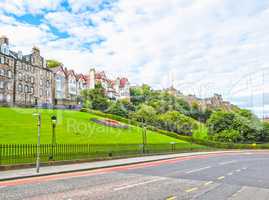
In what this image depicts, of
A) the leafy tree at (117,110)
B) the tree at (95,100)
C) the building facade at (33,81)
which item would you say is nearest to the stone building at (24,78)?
the building facade at (33,81)

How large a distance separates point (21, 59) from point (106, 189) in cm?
6503

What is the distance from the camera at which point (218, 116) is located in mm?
74562

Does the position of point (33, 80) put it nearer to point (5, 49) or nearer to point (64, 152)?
point (5, 49)

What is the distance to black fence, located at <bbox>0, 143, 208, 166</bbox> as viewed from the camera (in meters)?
15.8

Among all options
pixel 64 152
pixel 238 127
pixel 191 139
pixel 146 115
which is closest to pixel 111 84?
pixel 146 115

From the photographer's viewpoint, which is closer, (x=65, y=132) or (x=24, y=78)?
(x=65, y=132)

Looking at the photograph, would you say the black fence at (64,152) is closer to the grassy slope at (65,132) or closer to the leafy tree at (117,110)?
the grassy slope at (65,132)

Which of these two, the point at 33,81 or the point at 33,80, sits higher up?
the point at 33,80

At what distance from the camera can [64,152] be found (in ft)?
64.0

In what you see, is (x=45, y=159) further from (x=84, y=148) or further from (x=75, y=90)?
(x=75, y=90)

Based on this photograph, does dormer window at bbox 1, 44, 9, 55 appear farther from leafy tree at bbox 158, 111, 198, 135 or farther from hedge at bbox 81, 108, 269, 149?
leafy tree at bbox 158, 111, 198, 135

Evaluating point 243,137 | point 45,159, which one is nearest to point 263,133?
point 243,137

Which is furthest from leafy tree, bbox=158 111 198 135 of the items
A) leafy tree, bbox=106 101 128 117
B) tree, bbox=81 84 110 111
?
tree, bbox=81 84 110 111

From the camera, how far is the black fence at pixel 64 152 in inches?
621
